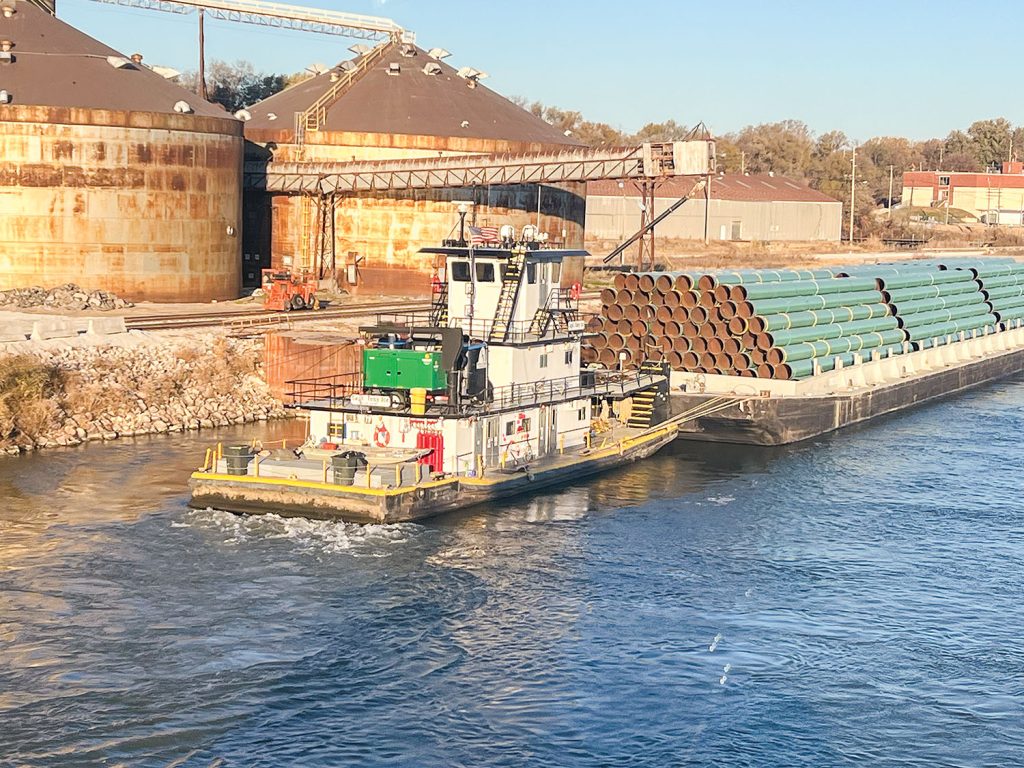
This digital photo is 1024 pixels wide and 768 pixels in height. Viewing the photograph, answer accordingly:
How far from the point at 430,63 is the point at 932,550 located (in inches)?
2384

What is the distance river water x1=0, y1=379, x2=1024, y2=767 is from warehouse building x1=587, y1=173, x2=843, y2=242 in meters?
84.5

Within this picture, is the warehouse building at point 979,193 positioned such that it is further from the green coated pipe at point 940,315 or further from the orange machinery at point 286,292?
the orange machinery at point 286,292

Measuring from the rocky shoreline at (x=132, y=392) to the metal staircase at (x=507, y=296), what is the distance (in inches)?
552

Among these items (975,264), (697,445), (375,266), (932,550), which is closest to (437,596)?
(932,550)

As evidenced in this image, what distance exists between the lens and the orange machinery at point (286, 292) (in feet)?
220

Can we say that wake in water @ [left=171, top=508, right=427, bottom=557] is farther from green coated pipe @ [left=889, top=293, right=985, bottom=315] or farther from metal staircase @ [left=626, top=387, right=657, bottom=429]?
green coated pipe @ [left=889, top=293, right=985, bottom=315]

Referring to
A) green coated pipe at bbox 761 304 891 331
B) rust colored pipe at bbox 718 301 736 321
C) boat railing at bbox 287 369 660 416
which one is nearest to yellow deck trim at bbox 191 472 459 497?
boat railing at bbox 287 369 660 416

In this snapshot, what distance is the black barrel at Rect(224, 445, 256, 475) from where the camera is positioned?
36.5 metres

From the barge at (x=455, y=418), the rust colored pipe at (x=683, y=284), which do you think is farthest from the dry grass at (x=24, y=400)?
the rust colored pipe at (x=683, y=284)

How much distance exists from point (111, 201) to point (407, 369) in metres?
32.8

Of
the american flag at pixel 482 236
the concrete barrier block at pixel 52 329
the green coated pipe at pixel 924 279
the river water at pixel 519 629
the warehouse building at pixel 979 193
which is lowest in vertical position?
the river water at pixel 519 629

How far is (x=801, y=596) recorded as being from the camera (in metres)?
31.8

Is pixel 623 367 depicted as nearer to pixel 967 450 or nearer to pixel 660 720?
pixel 967 450

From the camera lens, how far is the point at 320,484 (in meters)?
35.5
